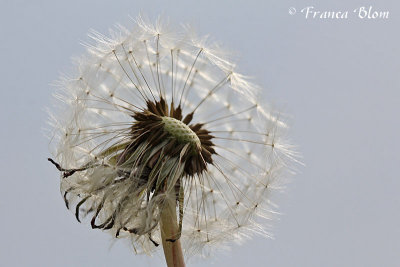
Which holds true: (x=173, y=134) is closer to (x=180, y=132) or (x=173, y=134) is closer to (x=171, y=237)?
(x=180, y=132)

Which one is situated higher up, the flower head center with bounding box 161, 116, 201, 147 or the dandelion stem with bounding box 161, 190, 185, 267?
the flower head center with bounding box 161, 116, 201, 147

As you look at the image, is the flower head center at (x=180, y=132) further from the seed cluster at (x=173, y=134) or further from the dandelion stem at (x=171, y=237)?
the dandelion stem at (x=171, y=237)

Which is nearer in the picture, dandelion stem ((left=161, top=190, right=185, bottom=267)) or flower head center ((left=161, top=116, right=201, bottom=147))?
dandelion stem ((left=161, top=190, right=185, bottom=267))

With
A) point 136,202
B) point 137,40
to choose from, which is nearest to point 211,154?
point 136,202

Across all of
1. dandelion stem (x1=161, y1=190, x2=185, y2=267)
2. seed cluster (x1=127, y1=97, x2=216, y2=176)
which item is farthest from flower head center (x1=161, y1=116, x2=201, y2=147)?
dandelion stem (x1=161, y1=190, x2=185, y2=267)

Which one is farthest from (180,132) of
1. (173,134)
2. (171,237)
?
(171,237)

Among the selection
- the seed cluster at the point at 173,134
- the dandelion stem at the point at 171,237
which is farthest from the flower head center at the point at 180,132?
the dandelion stem at the point at 171,237

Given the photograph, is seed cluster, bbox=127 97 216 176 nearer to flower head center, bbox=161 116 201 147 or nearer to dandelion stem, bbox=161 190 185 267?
flower head center, bbox=161 116 201 147
